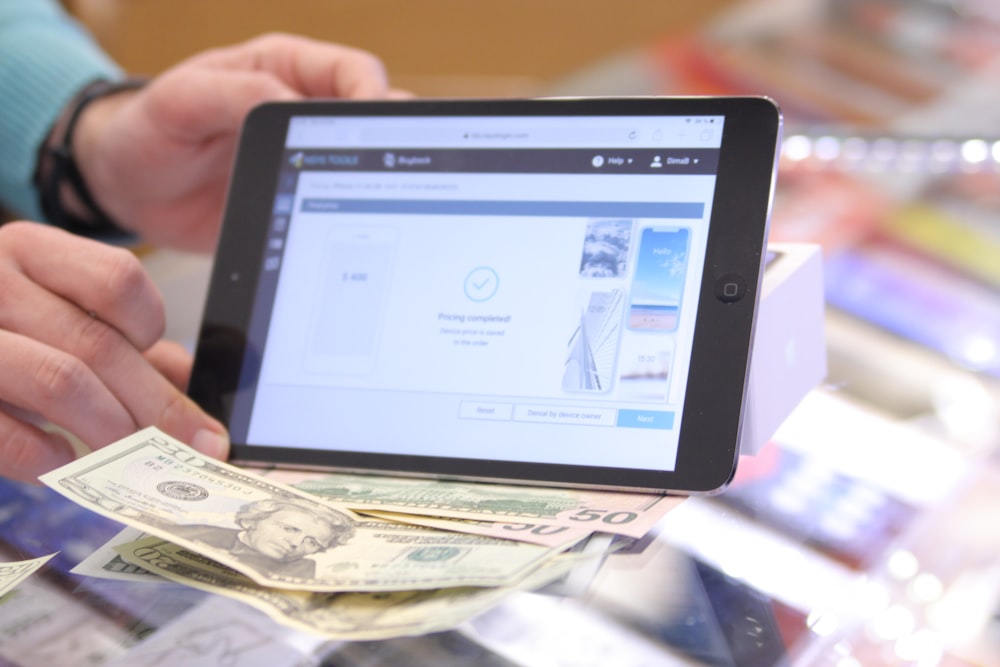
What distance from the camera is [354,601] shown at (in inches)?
20.2

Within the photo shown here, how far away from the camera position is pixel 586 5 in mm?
2801

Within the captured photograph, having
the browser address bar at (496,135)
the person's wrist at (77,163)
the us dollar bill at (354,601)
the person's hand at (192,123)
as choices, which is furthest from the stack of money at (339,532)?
the person's wrist at (77,163)

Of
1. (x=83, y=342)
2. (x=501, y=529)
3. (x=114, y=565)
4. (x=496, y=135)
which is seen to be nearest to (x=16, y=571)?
(x=114, y=565)

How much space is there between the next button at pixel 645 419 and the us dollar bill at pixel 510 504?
41 mm

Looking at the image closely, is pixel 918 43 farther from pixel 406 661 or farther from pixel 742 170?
pixel 406 661

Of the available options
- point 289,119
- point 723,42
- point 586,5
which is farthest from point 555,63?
point 289,119

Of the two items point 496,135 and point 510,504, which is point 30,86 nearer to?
point 496,135

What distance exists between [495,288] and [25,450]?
324 mm

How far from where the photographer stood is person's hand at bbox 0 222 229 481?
26.8 inches

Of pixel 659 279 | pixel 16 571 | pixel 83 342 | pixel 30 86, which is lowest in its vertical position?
pixel 16 571

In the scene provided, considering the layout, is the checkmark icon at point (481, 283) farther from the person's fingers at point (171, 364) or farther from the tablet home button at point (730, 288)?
the person's fingers at point (171, 364)

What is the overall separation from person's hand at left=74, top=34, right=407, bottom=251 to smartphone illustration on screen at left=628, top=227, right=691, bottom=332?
35cm

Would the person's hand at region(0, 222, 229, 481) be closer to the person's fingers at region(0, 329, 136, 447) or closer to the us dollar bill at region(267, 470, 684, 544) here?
the person's fingers at region(0, 329, 136, 447)

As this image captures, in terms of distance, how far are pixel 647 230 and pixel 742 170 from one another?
0.07 metres
